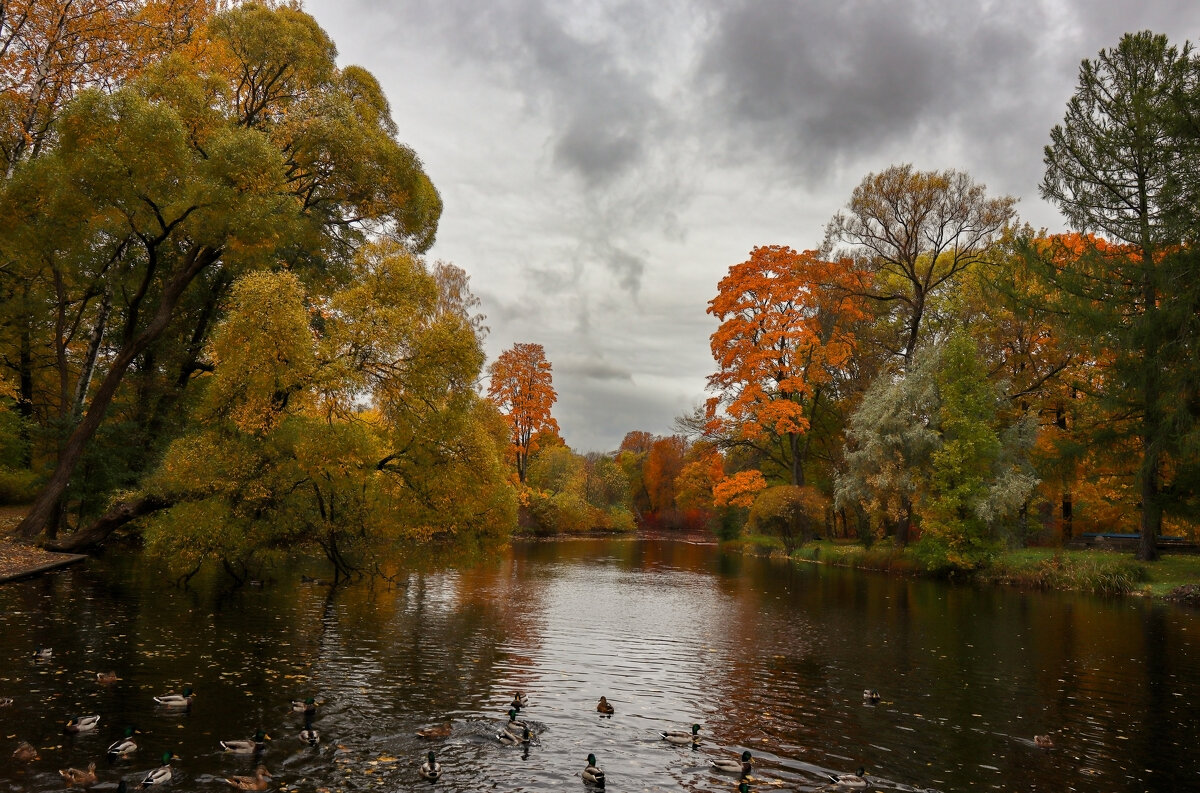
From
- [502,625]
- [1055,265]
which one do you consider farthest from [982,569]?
[502,625]

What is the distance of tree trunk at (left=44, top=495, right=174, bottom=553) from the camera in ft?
82.6

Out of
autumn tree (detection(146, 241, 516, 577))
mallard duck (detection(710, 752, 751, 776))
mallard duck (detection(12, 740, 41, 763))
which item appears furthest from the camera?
autumn tree (detection(146, 241, 516, 577))

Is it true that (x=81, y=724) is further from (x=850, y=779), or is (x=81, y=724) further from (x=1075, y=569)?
(x=1075, y=569)

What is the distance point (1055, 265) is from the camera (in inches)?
1335

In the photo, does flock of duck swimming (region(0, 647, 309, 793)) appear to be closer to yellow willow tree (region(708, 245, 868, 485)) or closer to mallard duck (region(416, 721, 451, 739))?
mallard duck (region(416, 721, 451, 739))

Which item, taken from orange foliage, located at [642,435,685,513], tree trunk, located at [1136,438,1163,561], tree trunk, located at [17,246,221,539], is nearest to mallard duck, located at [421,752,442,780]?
tree trunk, located at [17,246,221,539]

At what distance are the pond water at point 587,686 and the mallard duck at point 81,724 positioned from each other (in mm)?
83

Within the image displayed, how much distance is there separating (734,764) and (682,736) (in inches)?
51.6

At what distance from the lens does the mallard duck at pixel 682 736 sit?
37.3 ft

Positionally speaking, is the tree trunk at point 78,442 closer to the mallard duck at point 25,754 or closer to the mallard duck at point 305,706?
the mallard duck at point 305,706

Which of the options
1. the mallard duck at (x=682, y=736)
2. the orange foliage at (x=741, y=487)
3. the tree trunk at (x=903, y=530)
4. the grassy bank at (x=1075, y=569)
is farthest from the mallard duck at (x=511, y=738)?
the orange foliage at (x=741, y=487)

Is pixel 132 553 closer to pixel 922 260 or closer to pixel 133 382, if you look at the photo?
pixel 133 382

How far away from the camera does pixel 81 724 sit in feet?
33.8

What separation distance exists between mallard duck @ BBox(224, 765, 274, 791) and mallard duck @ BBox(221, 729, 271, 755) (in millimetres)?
858
